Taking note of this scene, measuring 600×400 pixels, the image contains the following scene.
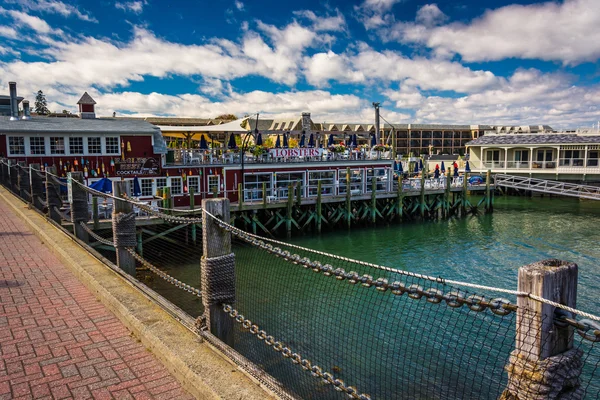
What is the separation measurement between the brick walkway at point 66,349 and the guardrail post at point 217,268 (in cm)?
70

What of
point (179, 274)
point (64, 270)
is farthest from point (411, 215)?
point (64, 270)

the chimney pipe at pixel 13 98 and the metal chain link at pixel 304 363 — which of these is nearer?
the metal chain link at pixel 304 363

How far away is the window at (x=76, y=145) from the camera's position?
25344mm

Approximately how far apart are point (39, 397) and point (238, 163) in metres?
25.3

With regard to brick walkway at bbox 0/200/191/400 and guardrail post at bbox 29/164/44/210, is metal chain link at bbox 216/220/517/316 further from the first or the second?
guardrail post at bbox 29/164/44/210

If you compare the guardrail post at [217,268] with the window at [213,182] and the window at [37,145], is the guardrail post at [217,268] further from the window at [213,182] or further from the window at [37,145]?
the window at [37,145]

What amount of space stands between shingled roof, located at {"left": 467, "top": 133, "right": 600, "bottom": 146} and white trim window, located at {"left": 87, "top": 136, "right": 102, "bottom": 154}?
40.5 m

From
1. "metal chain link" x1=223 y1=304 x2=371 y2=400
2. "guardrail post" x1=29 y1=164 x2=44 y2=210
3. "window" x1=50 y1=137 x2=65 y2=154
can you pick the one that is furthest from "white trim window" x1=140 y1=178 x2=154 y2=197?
"metal chain link" x1=223 y1=304 x2=371 y2=400

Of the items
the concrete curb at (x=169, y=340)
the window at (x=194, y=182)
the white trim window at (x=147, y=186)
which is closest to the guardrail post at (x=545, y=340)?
the concrete curb at (x=169, y=340)

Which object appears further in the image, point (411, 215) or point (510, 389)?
point (411, 215)

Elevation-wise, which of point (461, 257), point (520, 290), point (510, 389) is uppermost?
point (520, 290)

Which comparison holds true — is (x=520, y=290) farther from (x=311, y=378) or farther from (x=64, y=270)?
(x=311, y=378)

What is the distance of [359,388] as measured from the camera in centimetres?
941

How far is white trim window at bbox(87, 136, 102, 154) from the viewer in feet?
84.5
